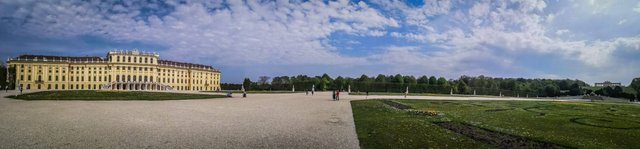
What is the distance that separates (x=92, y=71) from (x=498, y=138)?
11628cm

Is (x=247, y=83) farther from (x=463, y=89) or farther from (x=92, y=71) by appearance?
(x=463, y=89)

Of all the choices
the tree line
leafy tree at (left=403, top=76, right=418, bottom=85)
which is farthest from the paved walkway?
leafy tree at (left=403, top=76, right=418, bottom=85)

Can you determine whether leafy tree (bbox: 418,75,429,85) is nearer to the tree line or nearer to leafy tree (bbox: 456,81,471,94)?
the tree line

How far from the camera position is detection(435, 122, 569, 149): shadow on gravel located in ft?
32.0

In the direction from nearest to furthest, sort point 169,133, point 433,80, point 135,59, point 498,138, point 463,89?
1. point 498,138
2. point 169,133
3. point 463,89
4. point 433,80
5. point 135,59

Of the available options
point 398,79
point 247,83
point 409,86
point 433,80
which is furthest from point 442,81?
point 247,83

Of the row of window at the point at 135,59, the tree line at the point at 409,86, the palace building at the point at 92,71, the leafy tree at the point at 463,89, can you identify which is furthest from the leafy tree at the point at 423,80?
the row of window at the point at 135,59

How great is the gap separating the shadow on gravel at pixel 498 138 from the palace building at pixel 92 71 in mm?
103511

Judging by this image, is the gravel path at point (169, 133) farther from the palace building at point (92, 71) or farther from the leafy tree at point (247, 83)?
the palace building at point (92, 71)

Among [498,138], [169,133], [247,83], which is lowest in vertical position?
[498,138]

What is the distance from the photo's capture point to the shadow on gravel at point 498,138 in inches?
384

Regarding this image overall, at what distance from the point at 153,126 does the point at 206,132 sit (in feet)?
8.21

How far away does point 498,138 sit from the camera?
1084cm

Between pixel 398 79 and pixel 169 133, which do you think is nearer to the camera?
pixel 169 133
